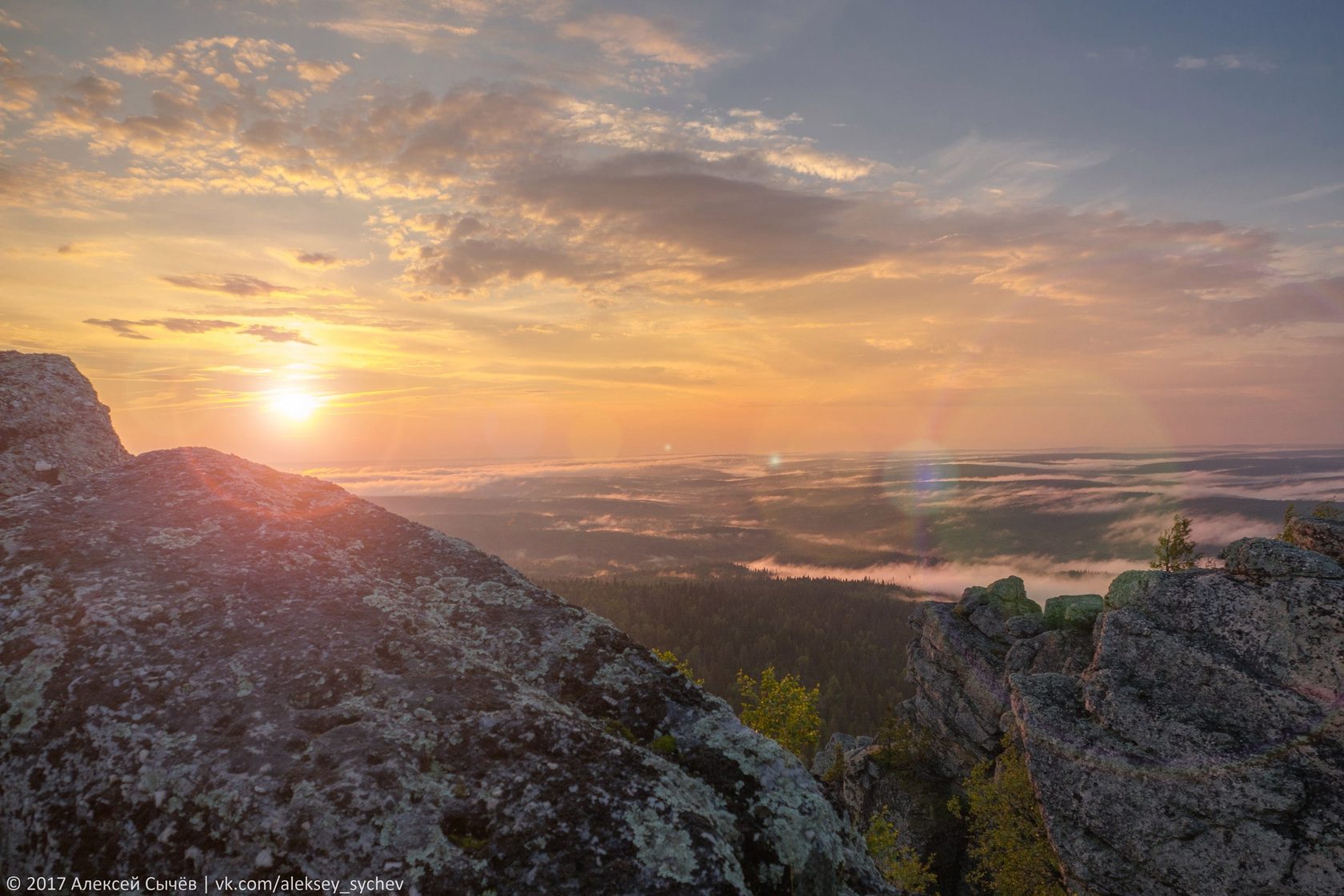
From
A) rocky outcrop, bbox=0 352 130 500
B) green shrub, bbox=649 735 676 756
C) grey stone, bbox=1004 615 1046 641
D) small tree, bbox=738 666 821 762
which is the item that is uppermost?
rocky outcrop, bbox=0 352 130 500

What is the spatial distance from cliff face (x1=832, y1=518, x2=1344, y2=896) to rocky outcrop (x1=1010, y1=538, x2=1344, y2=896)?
0.05 metres

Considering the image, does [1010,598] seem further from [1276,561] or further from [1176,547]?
[1276,561]

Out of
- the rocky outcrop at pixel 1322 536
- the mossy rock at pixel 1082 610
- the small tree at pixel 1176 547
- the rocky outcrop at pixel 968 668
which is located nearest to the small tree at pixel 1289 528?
the rocky outcrop at pixel 1322 536

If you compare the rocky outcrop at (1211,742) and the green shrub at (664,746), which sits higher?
the green shrub at (664,746)

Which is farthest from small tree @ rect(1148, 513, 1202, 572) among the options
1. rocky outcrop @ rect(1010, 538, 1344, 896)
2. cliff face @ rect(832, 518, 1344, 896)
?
rocky outcrop @ rect(1010, 538, 1344, 896)

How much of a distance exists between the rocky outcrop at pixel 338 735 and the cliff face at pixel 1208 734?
24.2m

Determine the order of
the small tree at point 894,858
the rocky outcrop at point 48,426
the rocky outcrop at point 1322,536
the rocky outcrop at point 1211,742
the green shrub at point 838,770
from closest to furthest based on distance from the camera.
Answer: the rocky outcrop at point 48,426 < the rocky outcrop at point 1211,742 < the rocky outcrop at point 1322,536 < the small tree at point 894,858 < the green shrub at point 838,770

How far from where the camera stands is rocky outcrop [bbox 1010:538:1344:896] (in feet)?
77.0

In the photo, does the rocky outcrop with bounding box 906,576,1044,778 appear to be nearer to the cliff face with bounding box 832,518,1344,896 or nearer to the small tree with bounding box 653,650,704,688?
the cliff face with bounding box 832,518,1344,896

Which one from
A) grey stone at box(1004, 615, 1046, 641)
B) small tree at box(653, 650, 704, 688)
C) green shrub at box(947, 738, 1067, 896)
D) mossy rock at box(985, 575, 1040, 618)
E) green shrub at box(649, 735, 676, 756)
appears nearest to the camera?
green shrub at box(649, 735, 676, 756)

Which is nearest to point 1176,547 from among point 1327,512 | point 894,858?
point 1327,512

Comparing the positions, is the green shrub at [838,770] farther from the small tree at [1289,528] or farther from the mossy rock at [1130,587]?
the small tree at [1289,528]

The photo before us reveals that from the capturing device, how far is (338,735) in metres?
8.34

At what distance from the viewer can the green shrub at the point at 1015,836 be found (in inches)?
1737
